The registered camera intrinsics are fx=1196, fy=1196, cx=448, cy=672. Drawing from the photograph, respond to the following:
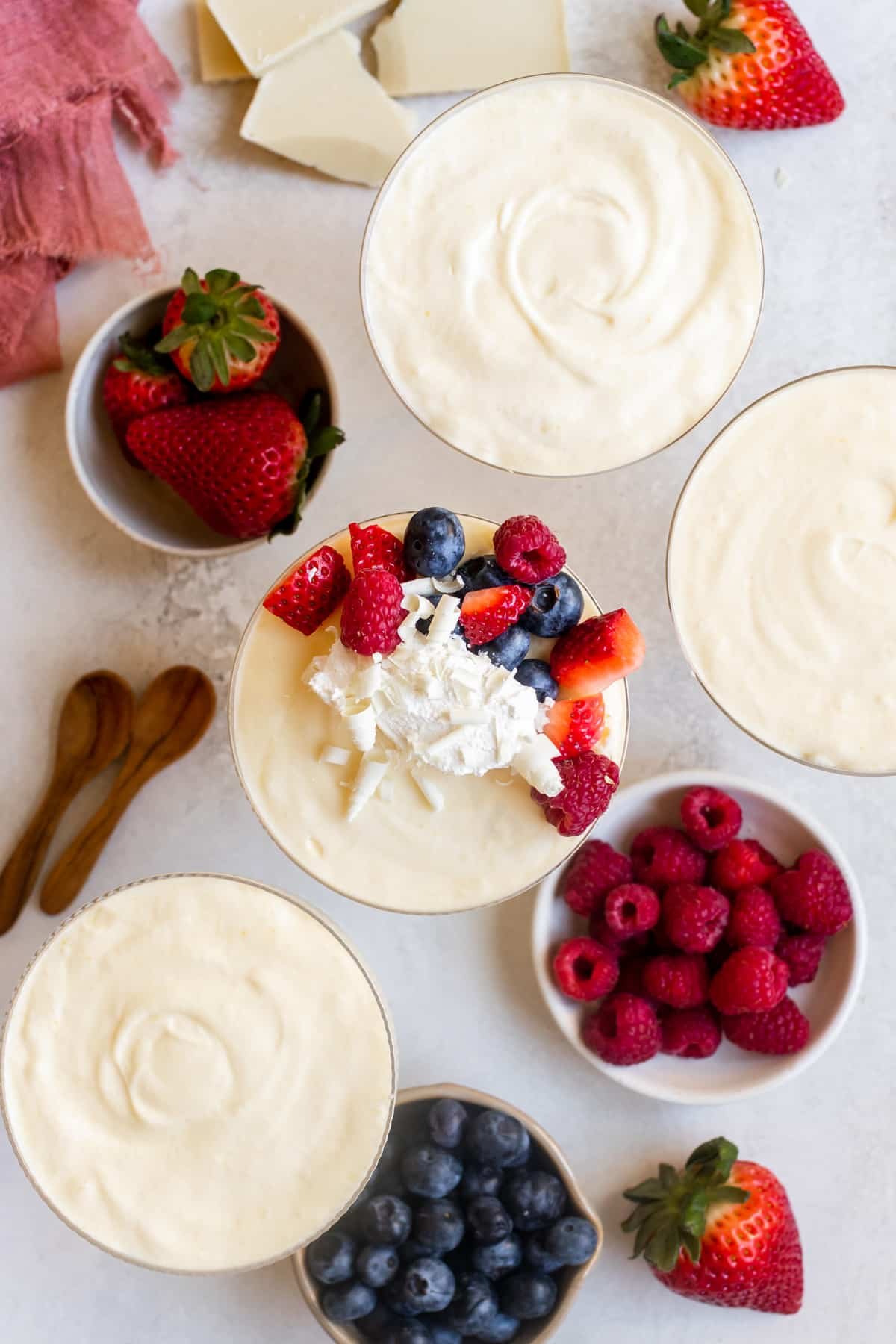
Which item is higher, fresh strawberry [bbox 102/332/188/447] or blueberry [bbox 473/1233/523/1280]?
fresh strawberry [bbox 102/332/188/447]

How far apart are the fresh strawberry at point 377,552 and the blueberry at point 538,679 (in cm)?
19

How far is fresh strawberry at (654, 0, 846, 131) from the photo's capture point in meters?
1.90

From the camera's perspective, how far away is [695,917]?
6.05 feet

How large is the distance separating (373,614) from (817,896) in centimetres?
89

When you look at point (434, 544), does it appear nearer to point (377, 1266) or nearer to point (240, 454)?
point (240, 454)

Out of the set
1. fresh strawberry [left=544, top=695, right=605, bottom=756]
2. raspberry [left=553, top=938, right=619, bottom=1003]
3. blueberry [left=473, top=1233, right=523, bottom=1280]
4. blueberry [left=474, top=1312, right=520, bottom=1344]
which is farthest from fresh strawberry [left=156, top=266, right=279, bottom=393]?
blueberry [left=474, top=1312, right=520, bottom=1344]

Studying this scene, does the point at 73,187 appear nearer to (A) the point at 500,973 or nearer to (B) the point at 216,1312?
(A) the point at 500,973

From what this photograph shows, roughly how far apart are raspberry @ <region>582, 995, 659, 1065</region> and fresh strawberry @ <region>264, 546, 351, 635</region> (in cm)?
80

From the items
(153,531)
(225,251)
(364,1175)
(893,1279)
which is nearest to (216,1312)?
(364,1175)

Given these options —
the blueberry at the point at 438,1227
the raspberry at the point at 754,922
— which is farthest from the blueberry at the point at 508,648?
the blueberry at the point at 438,1227

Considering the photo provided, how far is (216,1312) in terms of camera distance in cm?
198

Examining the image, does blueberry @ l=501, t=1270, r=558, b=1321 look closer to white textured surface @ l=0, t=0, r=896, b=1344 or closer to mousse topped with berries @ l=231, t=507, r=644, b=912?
white textured surface @ l=0, t=0, r=896, b=1344

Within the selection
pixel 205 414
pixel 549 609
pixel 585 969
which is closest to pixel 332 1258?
pixel 585 969

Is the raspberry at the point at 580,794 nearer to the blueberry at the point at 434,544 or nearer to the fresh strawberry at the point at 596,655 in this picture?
the fresh strawberry at the point at 596,655
